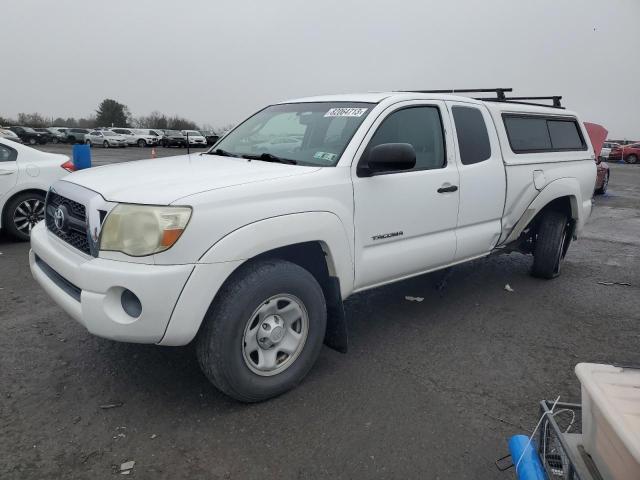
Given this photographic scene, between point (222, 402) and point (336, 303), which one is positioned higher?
point (336, 303)

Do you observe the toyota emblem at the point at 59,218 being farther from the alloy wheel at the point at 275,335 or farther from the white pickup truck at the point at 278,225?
the alloy wheel at the point at 275,335

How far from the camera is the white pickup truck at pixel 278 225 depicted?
2.61 metres

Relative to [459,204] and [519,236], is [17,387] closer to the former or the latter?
[459,204]

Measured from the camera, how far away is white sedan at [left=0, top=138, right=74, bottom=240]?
6750 millimetres

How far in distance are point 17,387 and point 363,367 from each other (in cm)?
217

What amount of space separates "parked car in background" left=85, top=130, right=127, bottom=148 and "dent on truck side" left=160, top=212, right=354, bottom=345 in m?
44.1

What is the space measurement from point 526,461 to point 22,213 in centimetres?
704

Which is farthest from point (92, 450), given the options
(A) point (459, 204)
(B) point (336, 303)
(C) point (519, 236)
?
(C) point (519, 236)

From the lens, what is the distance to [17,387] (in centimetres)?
314

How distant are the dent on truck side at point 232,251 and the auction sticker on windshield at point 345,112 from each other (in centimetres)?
92

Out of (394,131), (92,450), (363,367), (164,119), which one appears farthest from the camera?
(164,119)

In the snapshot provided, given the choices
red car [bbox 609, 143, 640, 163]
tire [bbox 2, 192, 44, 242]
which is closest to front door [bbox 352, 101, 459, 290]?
tire [bbox 2, 192, 44, 242]

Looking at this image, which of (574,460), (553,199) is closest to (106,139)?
(553,199)

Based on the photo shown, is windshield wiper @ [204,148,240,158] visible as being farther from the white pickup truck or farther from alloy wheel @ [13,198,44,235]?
alloy wheel @ [13,198,44,235]
